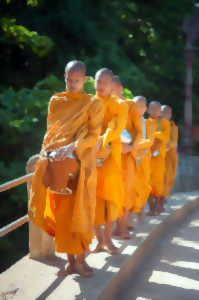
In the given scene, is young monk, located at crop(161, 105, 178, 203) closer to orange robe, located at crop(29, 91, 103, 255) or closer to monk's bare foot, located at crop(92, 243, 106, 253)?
monk's bare foot, located at crop(92, 243, 106, 253)

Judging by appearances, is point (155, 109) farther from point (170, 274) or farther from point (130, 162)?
point (170, 274)

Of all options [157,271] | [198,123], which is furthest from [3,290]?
[198,123]

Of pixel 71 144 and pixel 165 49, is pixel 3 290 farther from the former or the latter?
pixel 165 49

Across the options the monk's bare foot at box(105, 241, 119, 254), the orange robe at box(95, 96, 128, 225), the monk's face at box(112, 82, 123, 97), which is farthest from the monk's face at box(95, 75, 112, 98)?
the monk's bare foot at box(105, 241, 119, 254)

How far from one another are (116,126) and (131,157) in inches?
36.7

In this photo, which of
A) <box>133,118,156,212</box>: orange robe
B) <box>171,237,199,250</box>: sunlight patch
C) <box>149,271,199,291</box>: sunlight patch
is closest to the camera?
<box>149,271,199,291</box>: sunlight patch

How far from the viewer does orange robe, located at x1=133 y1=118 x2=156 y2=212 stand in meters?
6.69

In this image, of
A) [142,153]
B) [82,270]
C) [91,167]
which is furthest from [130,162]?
[82,270]

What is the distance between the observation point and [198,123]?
20734mm

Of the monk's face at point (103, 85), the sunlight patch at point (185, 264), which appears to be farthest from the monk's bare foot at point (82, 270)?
the monk's face at point (103, 85)

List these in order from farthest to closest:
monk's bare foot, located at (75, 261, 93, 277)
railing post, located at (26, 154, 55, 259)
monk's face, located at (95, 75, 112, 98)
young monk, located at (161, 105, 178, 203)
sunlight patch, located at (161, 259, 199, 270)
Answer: young monk, located at (161, 105, 178, 203) < sunlight patch, located at (161, 259, 199, 270) < monk's face, located at (95, 75, 112, 98) < railing post, located at (26, 154, 55, 259) < monk's bare foot, located at (75, 261, 93, 277)

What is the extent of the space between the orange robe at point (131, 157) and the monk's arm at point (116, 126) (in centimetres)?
67

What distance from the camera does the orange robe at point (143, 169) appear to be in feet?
21.9

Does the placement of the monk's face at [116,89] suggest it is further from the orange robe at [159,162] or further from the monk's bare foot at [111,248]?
the orange robe at [159,162]
